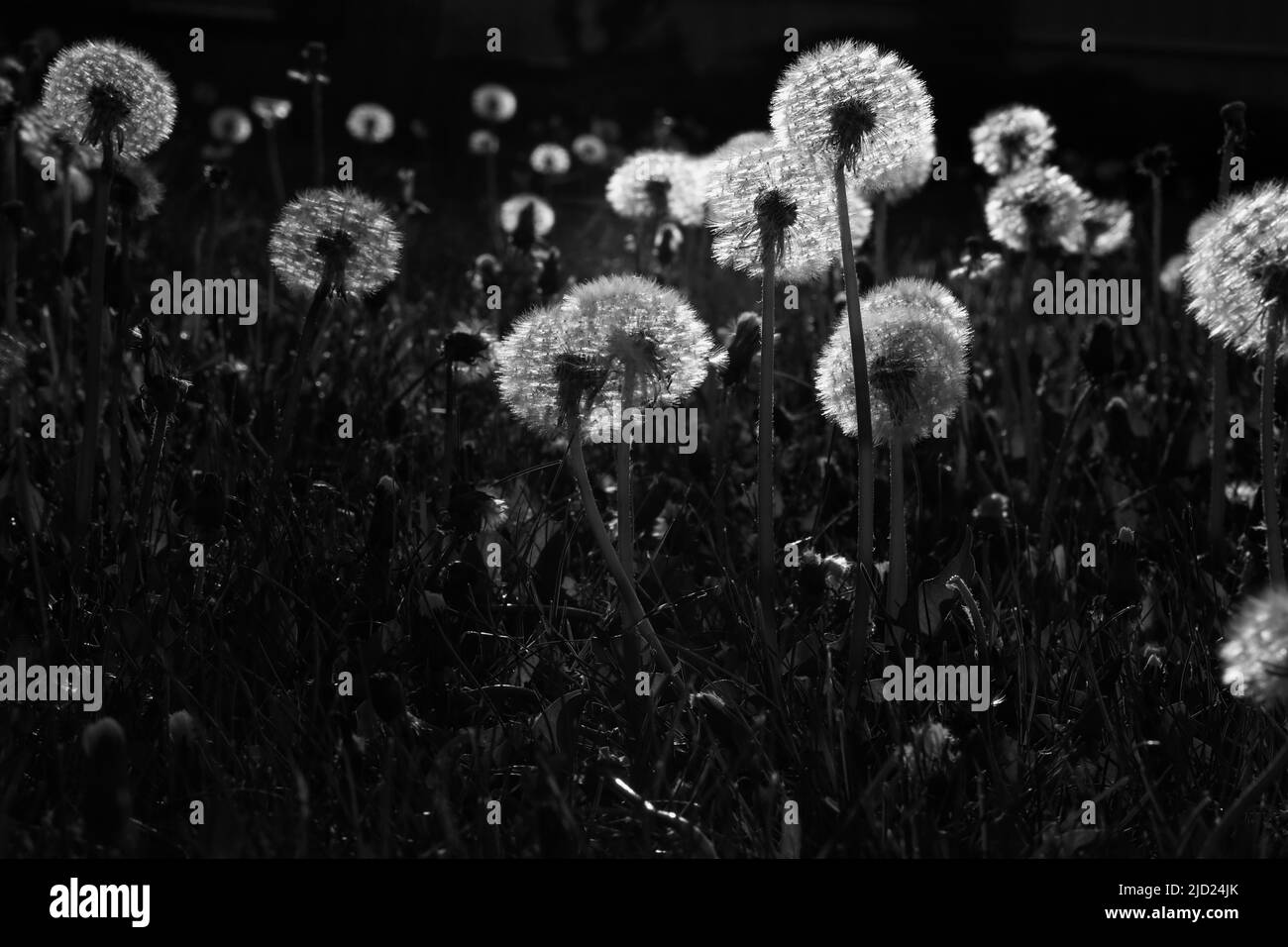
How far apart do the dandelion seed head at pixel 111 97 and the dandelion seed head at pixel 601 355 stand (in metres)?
0.90

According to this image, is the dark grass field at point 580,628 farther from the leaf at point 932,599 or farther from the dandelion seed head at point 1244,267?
the dandelion seed head at point 1244,267

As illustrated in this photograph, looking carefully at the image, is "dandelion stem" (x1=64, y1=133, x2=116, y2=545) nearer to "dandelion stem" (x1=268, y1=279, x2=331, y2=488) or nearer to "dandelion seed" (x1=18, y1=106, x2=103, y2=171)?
"dandelion stem" (x1=268, y1=279, x2=331, y2=488)

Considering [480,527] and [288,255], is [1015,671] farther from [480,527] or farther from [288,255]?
[288,255]

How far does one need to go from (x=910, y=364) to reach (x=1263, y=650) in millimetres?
734

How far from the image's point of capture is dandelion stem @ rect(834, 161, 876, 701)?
2004mm

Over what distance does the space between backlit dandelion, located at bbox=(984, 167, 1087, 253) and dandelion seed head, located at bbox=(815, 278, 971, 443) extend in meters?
1.26

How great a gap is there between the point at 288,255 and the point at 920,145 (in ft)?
3.86

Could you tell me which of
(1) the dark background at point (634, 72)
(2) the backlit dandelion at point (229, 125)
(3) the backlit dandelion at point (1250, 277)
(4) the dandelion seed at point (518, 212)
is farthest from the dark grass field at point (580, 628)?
(1) the dark background at point (634, 72)

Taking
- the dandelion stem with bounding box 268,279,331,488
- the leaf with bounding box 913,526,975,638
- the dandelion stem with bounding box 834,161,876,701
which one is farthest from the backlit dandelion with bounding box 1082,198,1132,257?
the dandelion stem with bounding box 268,279,331,488

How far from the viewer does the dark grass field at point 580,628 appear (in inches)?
73.3

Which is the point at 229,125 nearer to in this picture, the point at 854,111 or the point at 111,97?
the point at 111,97

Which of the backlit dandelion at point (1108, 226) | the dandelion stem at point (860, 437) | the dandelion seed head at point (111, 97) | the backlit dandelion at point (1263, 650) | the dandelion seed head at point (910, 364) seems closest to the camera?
the backlit dandelion at point (1263, 650)

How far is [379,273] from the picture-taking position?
101 inches

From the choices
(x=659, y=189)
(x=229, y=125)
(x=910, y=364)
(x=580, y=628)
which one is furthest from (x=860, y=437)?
(x=229, y=125)
